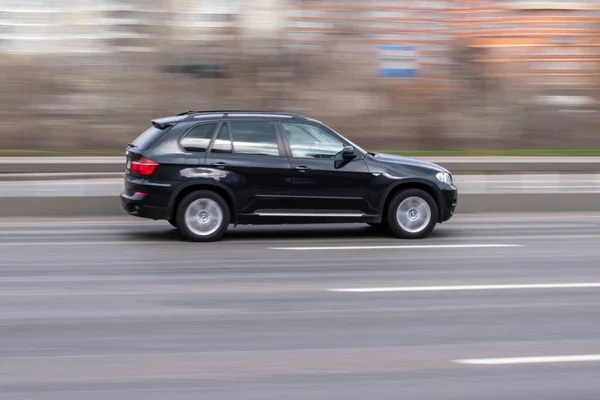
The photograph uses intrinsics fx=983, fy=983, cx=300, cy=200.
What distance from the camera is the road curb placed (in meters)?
15.5

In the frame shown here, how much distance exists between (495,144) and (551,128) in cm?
360

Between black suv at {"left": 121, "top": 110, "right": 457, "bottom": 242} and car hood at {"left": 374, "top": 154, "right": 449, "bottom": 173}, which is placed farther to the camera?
car hood at {"left": 374, "top": 154, "right": 449, "bottom": 173}

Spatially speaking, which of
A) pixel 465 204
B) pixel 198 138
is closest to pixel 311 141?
pixel 198 138

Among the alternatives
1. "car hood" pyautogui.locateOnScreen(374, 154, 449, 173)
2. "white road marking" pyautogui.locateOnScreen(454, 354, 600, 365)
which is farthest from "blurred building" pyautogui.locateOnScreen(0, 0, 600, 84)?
"white road marking" pyautogui.locateOnScreen(454, 354, 600, 365)

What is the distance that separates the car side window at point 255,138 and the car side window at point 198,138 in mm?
303

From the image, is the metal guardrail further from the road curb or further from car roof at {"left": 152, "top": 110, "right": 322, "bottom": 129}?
car roof at {"left": 152, "top": 110, "right": 322, "bottom": 129}

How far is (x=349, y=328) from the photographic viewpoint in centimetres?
727

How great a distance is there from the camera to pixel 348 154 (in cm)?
1252

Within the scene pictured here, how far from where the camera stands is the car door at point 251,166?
12.4 m

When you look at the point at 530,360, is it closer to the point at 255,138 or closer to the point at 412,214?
the point at 412,214

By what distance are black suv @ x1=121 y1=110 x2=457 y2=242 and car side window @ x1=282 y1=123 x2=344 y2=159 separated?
0.01 m

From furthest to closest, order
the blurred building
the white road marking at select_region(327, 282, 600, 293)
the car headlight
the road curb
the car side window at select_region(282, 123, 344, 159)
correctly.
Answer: the blurred building, the road curb, the car headlight, the car side window at select_region(282, 123, 344, 159), the white road marking at select_region(327, 282, 600, 293)

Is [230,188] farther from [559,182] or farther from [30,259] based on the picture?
[559,182]

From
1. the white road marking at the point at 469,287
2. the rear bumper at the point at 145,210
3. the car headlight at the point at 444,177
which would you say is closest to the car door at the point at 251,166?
the rear bumper at the point at 145,210
